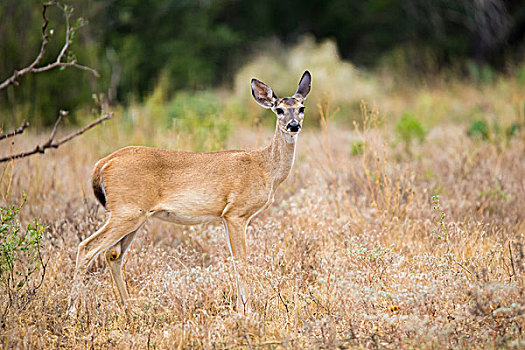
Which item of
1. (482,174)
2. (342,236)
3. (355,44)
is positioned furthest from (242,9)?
(342,236)

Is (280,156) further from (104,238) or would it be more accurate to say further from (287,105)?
(104,238)

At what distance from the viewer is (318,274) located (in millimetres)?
4621

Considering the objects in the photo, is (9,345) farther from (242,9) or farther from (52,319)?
(242,9)

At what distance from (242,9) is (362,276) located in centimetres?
2057

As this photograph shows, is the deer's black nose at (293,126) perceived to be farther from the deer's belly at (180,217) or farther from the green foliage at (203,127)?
the green foliage at (203,127)

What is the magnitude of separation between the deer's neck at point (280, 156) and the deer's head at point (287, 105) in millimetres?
84

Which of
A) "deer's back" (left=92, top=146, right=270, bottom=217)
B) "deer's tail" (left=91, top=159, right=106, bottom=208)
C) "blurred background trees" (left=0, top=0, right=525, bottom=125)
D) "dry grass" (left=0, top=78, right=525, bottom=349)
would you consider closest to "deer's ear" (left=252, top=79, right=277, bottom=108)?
"deer's back" (left=92, top=146, right=270, bottom=217)

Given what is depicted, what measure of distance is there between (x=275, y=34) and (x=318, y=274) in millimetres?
19794

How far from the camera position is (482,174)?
7043 mm

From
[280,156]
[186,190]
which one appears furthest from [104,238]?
[280,156]

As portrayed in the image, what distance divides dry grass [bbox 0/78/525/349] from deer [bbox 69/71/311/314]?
0.66 ft

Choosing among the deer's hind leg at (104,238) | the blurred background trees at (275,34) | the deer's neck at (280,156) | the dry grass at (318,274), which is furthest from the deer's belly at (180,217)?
the blurred background trees at (275,34)

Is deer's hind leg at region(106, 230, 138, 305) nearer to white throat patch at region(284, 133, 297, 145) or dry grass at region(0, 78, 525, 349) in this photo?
dry grass at region(0, 78, 525, 349)

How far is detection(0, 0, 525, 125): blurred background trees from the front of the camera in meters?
17.4
